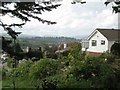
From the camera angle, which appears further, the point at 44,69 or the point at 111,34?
the point at 111,34

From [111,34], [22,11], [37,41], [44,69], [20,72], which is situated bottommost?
[20,72]

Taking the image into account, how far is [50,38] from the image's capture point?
2.27 metres

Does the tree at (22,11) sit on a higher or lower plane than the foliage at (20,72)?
higher

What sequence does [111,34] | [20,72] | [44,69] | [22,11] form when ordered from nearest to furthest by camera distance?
1. [22,11]
2. [44,69]
3. [20,72]
4. [111,34]

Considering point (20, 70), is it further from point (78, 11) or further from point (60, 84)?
point (78, 11)

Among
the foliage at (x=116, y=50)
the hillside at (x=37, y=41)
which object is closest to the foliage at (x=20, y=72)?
the hillside at (x=37, y=41)

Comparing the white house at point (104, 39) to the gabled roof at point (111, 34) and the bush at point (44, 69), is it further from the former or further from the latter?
the bush at point (44, 69)

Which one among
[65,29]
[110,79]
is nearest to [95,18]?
[65,29]

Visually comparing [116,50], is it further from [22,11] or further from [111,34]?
[22,11]

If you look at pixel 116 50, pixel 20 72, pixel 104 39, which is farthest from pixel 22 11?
pixel 104 39

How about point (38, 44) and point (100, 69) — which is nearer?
point (100, 69)

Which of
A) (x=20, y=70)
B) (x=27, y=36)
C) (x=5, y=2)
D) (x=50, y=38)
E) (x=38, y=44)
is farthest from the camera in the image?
(x=50, y=38)

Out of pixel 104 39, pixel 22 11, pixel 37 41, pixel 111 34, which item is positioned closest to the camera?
pixel 22 11

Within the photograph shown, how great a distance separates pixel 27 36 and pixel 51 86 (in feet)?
3.79
